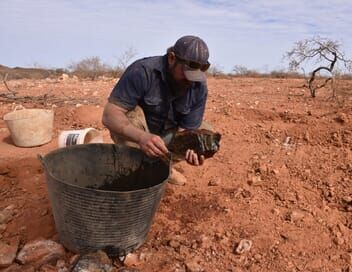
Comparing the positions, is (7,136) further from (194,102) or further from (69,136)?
(194,102)

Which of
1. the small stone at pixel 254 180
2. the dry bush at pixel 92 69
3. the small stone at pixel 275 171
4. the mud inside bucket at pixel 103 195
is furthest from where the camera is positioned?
the dry bush at pixel 92 69

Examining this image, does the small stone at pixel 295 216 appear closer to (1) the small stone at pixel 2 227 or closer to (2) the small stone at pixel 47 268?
(2) the small stone at pixel 47 268

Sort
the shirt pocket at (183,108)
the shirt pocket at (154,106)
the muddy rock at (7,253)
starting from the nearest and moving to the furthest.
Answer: the muddy rock at (7,253) → the shirt pocket at (154,106) → the shirt pocket at (183,108)

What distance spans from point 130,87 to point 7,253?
4.14ft

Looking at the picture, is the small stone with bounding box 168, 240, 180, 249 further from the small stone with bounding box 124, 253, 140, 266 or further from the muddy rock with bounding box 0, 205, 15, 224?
the muddy rock with bounding box 0, 205, 15, 224

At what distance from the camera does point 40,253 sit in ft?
8.10

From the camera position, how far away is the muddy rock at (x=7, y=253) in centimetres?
247

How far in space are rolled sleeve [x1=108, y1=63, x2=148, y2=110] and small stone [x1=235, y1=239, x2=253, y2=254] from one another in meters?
1.13

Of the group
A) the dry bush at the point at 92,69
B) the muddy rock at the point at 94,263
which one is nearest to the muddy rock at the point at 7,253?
the muddy rock at the point at 94,263

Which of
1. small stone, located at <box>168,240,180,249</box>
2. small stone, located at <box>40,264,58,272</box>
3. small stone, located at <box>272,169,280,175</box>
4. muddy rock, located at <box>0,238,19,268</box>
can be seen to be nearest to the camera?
small stone, located at <box>40,264,58,272</box>

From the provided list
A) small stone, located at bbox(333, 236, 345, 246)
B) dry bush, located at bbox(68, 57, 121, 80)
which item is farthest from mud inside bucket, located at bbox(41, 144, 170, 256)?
dry bush, located at bbox(68, 57, 121, 80)

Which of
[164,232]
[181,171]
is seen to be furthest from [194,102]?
[164,232]

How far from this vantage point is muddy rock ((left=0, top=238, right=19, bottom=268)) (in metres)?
2.47

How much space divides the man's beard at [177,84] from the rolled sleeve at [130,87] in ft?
0.53
